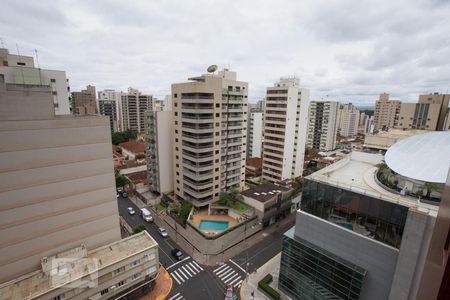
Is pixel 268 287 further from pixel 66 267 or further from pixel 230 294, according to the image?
pixel 66 267

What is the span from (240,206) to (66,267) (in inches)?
1106

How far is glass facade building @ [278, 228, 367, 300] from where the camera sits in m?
22.1

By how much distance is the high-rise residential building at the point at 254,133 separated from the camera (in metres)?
78.2

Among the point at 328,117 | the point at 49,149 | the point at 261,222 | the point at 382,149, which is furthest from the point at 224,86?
the point at 328,117

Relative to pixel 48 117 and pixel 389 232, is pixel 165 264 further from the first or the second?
pixel 389 232

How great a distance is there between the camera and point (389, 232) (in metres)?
19.8

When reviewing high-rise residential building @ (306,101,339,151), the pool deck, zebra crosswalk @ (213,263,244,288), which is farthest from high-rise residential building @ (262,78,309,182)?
high-rise residential building @ (306,101,339,151)

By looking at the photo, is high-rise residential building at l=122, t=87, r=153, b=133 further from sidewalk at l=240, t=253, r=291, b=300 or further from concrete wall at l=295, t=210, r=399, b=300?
concrete wall at l=295, t=210, r=399, b=300

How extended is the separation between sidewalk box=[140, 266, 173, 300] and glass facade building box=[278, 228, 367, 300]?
14.5m

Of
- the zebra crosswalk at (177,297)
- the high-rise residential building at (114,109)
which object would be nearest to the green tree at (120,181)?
the zebra crosswalk at (177,297)

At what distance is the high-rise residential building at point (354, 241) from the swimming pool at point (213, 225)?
1488 centimetres

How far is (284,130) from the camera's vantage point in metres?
55.4

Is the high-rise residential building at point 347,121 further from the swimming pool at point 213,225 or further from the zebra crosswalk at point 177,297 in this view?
the zebra crosswalk at point 177,297

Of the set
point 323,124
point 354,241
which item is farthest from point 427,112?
point 354,241
